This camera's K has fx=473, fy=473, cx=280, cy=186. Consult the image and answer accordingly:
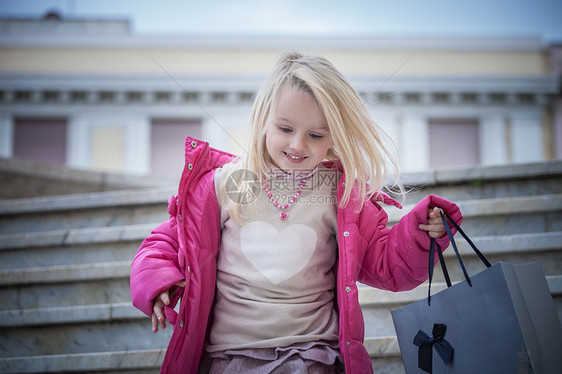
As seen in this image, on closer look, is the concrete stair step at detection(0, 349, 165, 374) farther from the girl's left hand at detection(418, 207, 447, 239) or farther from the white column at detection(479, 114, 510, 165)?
the white column at detection(479, 114, 510, 165)

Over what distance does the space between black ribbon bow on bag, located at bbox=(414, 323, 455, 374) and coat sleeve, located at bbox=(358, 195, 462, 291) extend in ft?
0.66

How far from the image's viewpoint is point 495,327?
3.66ft

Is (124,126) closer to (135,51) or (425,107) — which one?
(135,51)

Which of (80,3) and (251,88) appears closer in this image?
(251,88)

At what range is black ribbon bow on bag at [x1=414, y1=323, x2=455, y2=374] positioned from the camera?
1.22 meters

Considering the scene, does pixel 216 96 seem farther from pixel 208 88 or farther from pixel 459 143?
pixel 459 143

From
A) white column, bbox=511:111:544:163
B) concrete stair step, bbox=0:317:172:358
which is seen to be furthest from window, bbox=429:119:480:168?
concrete stair step, bbox=0:317:172:358

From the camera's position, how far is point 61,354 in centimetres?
212

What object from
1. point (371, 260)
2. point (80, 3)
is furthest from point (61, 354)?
point (80, 3)

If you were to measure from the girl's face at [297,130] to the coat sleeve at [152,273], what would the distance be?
470mm

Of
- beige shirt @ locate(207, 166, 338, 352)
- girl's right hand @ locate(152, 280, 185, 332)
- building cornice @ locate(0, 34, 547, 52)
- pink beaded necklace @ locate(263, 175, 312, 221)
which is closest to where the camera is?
girl's right hand @ locate(152, 280, 185, 332)

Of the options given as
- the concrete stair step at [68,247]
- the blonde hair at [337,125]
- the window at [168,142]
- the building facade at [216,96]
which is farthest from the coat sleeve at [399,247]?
the window at [168,142]

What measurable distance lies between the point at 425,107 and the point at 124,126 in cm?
687

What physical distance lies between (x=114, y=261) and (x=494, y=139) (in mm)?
10250
